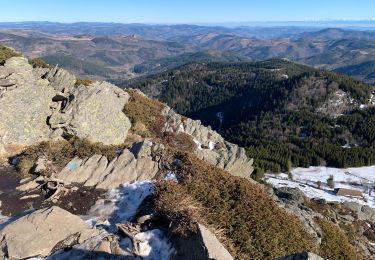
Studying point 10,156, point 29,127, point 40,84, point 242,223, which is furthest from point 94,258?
point 40,84

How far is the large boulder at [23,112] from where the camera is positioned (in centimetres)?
2945

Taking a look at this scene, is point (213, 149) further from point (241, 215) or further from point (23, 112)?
point (241, 215)

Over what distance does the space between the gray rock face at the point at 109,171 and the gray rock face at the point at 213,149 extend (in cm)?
1432

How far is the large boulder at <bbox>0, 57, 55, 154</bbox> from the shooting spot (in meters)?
29.5

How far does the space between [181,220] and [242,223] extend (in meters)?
4.66

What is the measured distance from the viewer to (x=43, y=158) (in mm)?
→ 26656

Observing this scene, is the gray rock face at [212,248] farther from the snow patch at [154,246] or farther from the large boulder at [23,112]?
the large boulder at [23,112]

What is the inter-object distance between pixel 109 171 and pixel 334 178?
124 metres

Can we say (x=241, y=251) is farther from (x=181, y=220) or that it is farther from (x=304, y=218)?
(x=304, y=218)

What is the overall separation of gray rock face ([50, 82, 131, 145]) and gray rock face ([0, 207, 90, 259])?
13.5m

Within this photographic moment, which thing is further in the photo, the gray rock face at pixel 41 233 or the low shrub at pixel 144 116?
the low shrub at pixel 144 116

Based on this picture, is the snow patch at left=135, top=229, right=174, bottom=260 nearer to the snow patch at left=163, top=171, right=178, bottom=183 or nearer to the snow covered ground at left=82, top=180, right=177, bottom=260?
the snow covered ground at left=82, top=180, right=177, bottom=260

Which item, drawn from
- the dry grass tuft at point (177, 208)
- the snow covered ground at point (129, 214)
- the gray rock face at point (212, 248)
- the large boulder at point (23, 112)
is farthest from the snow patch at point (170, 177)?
the large boulder at point (23, 112)

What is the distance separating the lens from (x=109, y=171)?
25109 mm
